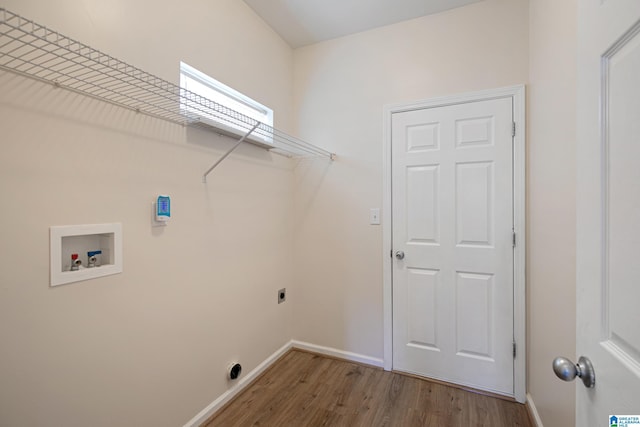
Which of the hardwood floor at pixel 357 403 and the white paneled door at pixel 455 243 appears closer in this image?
the hardwood floor at pixel 357 403

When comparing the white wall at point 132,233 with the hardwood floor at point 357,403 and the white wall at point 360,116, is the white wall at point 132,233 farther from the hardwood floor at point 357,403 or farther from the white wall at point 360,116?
the white wall at point 360,116

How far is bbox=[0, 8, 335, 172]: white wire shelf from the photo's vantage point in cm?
90

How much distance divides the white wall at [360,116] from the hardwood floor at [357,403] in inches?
12.5

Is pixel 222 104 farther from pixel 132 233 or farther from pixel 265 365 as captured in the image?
pixel 265 365

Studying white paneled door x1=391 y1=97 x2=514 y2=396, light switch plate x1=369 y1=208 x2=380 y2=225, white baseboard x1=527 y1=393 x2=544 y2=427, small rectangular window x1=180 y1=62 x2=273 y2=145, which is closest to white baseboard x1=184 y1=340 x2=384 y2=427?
white paneled door x1=391 y1=97 x2=514 y2=396

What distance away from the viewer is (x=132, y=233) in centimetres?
129

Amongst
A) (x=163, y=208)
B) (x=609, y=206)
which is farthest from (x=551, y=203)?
(x=163, y=208)

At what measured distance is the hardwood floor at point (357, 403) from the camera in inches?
65.7

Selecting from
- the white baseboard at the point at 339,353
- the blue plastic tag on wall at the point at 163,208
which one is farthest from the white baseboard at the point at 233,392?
the blue plastic tag on wall at the point at 163,208

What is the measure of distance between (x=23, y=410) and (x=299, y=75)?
2.63 m

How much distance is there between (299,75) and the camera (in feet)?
8.35

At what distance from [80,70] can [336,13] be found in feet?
5.64

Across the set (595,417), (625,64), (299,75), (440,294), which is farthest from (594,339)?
(299,75)

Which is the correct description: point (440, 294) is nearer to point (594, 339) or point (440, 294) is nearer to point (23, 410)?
point (594, 339)
